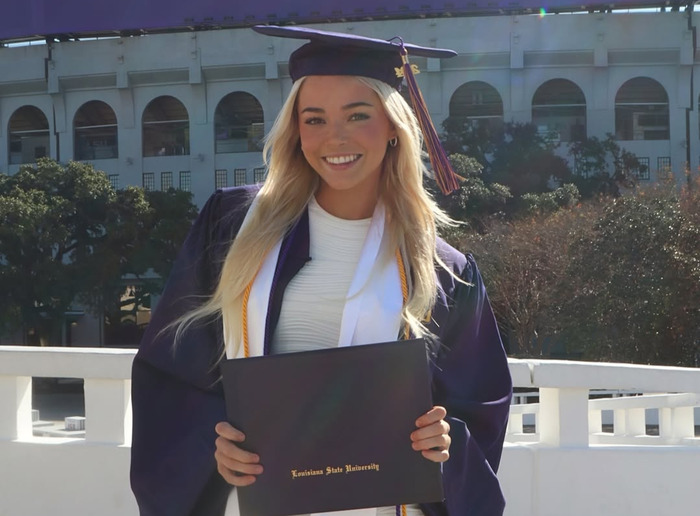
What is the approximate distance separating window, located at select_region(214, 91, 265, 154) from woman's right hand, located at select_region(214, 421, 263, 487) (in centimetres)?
3827

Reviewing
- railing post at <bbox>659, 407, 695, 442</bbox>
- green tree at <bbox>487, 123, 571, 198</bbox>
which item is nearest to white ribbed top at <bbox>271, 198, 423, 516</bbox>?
railing post at <bbox>659, 407, 695, 442</bbox>

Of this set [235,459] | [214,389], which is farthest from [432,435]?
[214,389]

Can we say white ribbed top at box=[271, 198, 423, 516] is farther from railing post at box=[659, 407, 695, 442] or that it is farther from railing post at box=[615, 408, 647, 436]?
railing post at box=[615, 408, 647, 436]

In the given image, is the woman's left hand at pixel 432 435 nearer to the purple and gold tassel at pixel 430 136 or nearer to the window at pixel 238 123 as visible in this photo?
the purple and gold tassel at pixel 430 136

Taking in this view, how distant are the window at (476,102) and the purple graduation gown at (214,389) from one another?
37557 mm

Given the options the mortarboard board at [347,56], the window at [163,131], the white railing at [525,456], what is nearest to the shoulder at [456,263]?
the mortarboard board at [347,56]

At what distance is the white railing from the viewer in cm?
411

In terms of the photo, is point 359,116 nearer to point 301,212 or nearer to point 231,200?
point 301,212

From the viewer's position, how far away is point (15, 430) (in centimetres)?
432

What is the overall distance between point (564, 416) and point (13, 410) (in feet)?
7.77

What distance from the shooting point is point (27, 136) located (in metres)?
43.1

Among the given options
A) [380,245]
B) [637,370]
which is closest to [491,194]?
[637,370]

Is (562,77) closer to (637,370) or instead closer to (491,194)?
(491,194)

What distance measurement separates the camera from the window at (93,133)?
138 feet
